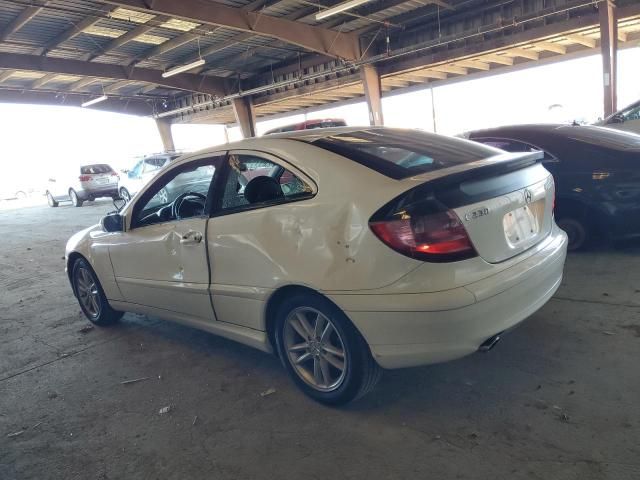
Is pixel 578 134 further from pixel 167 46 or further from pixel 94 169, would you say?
pixel 94 169

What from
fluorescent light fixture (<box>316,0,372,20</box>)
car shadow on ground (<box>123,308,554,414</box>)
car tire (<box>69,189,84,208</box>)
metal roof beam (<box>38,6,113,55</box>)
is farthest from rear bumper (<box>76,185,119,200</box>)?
car shadow on ground (<box>123,308,554,414</box>)

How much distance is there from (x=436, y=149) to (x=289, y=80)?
17929 mm

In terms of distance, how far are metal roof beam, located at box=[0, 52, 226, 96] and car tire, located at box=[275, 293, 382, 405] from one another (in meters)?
17.0

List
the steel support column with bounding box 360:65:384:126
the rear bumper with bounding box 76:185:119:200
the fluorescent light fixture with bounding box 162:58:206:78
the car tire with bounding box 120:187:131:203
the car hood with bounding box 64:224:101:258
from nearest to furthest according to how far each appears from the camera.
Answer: the car hood with bounding box 64:224:101:258
the fluorescent light fixture with bounding box 162:58:206:78
the car tire with bounding box 120:187:131:203
the steel support column with bounding box 360:65:384:126
the rear bumper with bounding box 76:185:119:200

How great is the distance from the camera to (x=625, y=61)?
19.0m

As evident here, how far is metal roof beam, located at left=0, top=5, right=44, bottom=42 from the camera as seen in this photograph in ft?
38.2

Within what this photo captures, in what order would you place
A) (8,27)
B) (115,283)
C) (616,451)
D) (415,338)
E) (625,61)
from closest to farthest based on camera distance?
(616,451)
(415,338)
(115,283)
(8,27)
(625,61)

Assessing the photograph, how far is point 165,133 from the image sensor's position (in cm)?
2845

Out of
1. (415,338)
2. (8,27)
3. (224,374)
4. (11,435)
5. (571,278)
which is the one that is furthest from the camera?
(8,27)

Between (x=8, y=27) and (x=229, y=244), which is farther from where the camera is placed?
(x=8, y=27)

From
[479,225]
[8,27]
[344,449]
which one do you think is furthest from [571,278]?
[8,27]

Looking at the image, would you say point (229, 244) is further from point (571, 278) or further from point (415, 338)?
point (571, 278)

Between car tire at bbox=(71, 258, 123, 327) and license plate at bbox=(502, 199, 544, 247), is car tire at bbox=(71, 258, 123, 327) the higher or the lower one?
the lower one

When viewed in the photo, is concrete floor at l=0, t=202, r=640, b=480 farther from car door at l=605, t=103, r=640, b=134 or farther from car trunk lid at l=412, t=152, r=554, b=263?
car door at l=605, t=103, r=640, b=134
